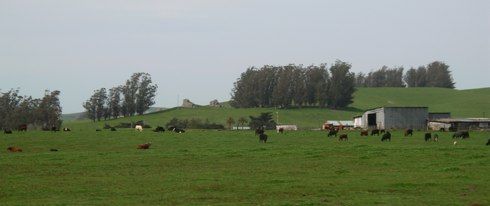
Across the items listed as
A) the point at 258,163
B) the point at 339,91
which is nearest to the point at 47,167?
the point at 258,163

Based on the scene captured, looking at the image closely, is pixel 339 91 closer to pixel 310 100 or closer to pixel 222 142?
pixel 310 100

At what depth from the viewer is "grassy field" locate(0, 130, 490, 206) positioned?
17.4m

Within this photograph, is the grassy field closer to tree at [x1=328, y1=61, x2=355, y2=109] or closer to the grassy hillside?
the grassy hillside

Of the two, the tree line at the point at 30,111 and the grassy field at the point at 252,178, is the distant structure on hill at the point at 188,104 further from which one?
the grassy field at the point at 252,178

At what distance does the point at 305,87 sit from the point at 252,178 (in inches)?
4624

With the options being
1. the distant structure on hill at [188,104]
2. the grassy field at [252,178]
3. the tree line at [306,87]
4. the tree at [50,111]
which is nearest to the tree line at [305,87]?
the tree line at [306,87]

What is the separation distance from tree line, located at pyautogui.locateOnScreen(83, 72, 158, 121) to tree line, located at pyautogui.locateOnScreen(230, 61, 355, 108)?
23.4m

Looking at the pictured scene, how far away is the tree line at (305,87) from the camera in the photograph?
13688 cm

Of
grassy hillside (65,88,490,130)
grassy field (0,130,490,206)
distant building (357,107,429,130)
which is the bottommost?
grassy field (0,130,490,206)

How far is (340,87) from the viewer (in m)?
137

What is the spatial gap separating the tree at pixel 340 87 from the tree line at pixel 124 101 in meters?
38.6

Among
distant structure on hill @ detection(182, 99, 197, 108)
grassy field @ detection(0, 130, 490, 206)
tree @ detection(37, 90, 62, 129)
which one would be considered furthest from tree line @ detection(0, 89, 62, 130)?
grassy field @ detection(0, 130, 490, 206)

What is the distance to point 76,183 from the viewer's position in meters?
21.6

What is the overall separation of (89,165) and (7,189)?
8.68 meters
